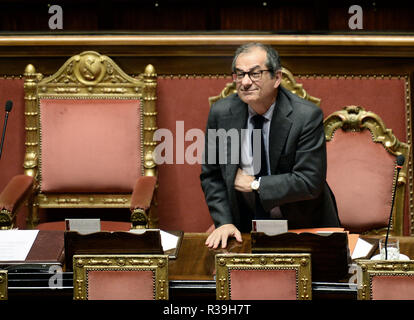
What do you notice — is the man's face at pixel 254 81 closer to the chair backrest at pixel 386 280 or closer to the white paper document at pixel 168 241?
the white paper document at pixel 168 241

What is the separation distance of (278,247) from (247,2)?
2.52 metres

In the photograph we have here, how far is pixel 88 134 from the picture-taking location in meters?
2.59

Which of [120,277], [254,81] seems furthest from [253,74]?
[120,277]

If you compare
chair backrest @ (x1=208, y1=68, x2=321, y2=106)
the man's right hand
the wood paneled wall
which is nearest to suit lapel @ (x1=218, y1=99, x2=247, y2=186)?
the man's right hand

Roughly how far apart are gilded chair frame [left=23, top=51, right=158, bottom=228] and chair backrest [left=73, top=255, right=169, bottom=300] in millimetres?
1206

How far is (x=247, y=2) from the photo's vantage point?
3.71m

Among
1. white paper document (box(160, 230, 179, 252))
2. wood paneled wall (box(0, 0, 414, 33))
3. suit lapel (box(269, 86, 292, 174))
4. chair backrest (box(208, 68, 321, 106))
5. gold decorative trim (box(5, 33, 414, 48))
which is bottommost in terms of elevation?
white paper document (box(160, 230, 179, 252))

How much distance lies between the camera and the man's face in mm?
1934

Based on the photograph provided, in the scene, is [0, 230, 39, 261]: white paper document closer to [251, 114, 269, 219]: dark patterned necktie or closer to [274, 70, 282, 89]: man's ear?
[251, 114, 269, 219]: dark patterned necktie

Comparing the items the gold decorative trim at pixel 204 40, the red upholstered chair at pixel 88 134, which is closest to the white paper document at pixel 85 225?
the red upholstered chair at pixel 88 134

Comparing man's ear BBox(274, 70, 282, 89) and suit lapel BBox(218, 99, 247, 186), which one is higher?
man's ear BBox(274, 70, 282, 89)

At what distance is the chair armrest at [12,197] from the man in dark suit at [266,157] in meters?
0.61

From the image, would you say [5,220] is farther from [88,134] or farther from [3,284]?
[3,284]

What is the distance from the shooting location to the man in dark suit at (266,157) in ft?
6.37
